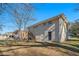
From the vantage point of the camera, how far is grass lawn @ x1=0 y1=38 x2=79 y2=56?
4.74 meters

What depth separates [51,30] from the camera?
4793 mm

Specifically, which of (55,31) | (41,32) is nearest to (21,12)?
(41,32)

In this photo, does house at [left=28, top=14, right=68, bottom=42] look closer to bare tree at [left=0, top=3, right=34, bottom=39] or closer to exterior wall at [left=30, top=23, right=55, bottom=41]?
exterior wall at [left=30, top=23, right=55, bottom=41]

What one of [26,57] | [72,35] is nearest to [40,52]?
[26,57]

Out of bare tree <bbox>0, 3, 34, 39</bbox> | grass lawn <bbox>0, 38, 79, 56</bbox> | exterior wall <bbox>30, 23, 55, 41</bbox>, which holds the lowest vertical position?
grass lawn <bbox>0, 38, 79, 56</bbox>

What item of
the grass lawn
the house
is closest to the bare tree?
the house

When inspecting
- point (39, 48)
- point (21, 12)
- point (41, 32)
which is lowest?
point (39, 48)

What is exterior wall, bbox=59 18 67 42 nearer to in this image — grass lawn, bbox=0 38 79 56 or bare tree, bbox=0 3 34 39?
grass lawn, bbox=0 38 79 56

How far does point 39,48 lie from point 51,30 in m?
0.29

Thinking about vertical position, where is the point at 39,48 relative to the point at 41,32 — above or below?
below

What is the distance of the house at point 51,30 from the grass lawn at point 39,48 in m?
0.07

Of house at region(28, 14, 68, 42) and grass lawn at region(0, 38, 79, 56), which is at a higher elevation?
house at region(28, 14, 68, 42)

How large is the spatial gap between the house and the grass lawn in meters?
0.07

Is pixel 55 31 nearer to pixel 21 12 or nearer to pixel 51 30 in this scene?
pixel 51 30
